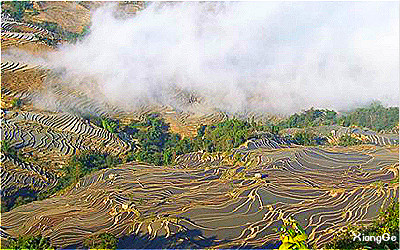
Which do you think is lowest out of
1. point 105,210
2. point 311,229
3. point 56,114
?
point 56,114

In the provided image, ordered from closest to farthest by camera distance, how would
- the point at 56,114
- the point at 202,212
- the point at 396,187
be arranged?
the point at 202,212 → the point at 396,187 → the point at 56,114

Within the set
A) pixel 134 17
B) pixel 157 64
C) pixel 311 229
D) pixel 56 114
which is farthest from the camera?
pixel 134 17

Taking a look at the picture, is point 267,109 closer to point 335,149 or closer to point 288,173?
point 335,149

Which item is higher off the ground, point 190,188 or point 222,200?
point 222,200

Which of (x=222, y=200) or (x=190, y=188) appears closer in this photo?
(x=222, y=200)

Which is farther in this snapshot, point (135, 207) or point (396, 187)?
point (396, 187)

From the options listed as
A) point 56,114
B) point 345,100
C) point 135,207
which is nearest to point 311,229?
point 135,207

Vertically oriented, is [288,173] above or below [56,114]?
above

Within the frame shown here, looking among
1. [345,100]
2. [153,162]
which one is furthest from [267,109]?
[153,162]
